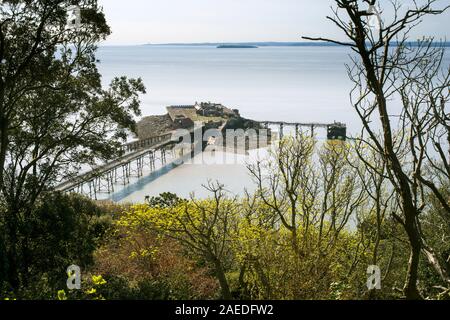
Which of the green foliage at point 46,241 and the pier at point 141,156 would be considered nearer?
the green foliage at point 46,241

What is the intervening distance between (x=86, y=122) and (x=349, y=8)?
10.7m

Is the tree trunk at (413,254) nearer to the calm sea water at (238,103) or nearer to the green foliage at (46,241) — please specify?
the green foliage at (46,241)

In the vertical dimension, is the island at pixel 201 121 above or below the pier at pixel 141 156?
above

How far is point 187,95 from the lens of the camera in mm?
87562

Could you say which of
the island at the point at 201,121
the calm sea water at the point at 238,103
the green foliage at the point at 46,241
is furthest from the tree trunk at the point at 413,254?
the island at the point at 201,121

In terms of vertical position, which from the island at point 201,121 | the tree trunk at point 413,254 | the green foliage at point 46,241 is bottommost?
the green foliage at point 46,241

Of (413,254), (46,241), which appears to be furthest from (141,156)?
(413,254)

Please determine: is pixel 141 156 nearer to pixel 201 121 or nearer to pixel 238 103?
pixel 201 121

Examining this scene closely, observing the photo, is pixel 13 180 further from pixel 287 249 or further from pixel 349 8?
pixel 349 8

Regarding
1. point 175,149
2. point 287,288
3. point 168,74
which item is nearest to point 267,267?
point 287,288

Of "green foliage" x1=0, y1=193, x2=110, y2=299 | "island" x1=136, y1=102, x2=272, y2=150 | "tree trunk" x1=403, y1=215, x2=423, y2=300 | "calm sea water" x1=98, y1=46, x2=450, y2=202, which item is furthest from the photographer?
"island" x1=136, y1=102, x2=272, y2=150

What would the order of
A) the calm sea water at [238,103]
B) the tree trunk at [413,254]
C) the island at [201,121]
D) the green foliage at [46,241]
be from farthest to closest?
1. the island at [201,121]
2. the calm sea water at [238,103]
3. the green foliage at [46,241]
4. the tree trunk at [413,254]

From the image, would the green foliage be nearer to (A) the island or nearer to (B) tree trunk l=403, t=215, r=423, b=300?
(B) tree trunk l=403, t=215, r=423, b=300

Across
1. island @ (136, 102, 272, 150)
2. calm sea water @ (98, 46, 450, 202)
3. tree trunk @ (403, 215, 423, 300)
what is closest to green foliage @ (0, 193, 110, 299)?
tree trunk @ (403, 215, 423, 300)
